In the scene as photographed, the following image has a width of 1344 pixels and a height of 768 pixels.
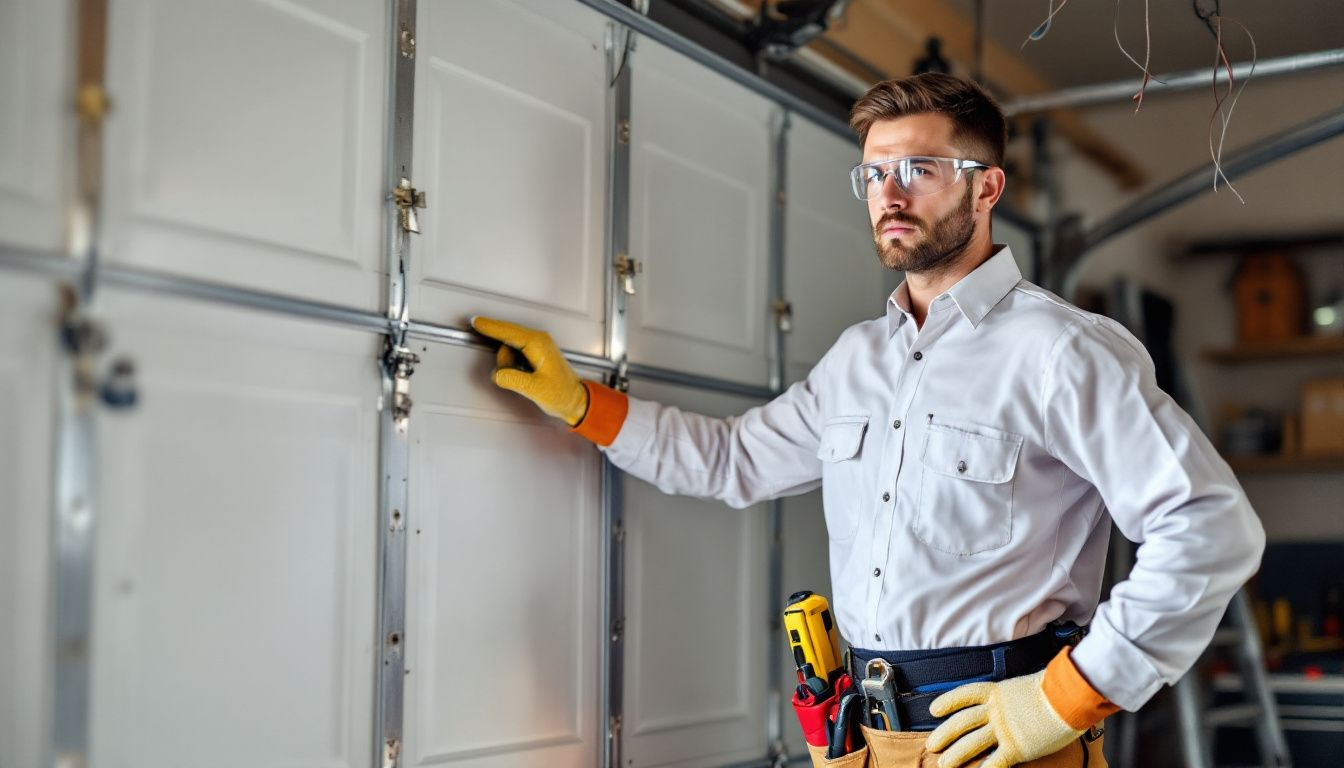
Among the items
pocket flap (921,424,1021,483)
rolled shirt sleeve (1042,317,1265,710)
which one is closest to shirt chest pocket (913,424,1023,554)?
pocket flap (921,424,1021,483)

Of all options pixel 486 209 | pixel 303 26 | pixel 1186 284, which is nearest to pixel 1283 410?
pixel 1186 284

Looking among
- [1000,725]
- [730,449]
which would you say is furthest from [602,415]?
[1000,725]

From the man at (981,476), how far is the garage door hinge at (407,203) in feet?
0.96

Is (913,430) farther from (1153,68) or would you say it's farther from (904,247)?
(1153,68)

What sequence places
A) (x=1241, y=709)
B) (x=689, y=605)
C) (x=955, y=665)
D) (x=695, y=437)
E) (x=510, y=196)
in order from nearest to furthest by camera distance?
(x=955, y=665), (x=510, y=196), (x=695, y=437), (x=689, y=605), (x=1241, y=709)

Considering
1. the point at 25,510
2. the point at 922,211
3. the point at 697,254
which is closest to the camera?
the point at 25,510

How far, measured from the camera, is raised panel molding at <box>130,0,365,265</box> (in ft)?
Result: 6.42

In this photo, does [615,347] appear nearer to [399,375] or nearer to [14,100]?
[399,375]

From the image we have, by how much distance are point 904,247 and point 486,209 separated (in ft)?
2.87

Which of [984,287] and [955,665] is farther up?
[984,287]

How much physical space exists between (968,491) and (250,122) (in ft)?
4.86

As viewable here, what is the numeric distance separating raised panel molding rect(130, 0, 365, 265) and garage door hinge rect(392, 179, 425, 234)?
0.30ft

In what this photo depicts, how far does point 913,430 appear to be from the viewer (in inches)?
97.9

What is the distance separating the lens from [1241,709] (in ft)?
15.5
